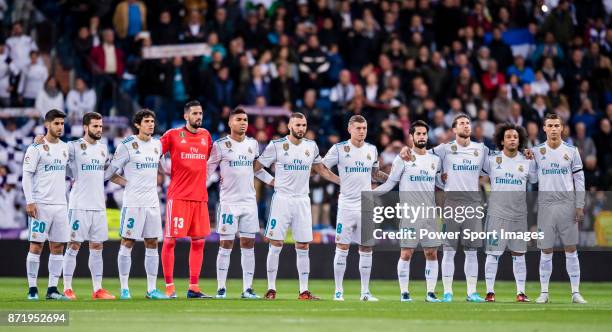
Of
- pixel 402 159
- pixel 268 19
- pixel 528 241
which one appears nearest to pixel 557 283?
pixel 528 241

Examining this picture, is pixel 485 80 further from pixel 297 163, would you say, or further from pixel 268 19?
pixel 297 163

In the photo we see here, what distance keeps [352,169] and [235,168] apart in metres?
1.88

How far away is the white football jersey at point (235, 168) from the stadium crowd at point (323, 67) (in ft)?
18.4

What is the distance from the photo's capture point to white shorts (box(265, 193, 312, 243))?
19.5 metres

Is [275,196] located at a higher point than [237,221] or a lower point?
higher

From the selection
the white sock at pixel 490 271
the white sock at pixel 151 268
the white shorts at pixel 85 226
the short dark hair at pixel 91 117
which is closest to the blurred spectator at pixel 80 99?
the short dark hair at pixel 91 117

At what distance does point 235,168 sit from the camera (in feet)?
64.8

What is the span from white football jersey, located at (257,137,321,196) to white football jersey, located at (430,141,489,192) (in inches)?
82.5

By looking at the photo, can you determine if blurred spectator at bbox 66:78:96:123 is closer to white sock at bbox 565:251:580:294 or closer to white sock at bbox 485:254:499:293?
white sock at bbox 485:254:499:293

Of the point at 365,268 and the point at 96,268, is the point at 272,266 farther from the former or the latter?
the point at 96,268

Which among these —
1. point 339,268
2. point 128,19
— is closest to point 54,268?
point 339,268

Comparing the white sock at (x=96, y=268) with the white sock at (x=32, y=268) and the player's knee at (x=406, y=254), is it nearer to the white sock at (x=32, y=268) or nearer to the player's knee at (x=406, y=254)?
the white sock at (x=32, y=268)

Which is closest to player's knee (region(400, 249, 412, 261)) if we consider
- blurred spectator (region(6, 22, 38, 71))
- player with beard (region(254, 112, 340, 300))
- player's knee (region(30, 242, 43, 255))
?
player with beard (region(254, 112, 340, 300))

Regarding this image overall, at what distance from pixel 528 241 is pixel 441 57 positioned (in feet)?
38.0
